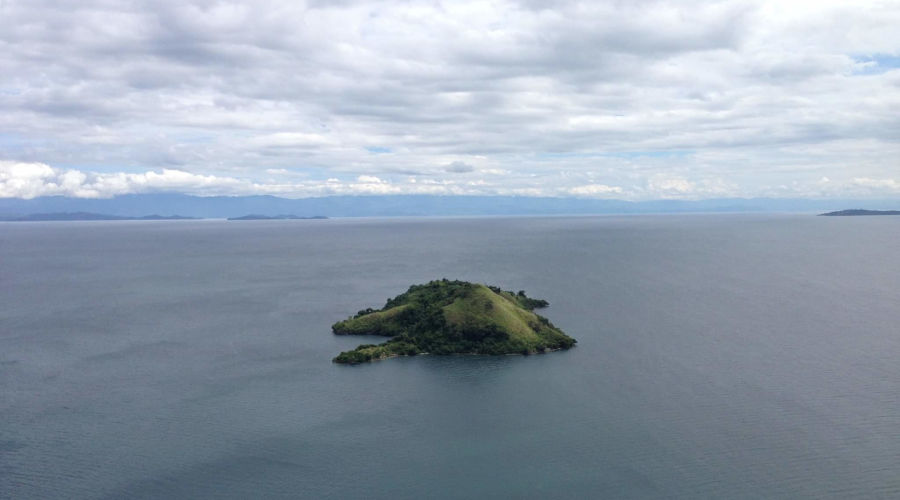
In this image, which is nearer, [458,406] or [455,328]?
[458,406]

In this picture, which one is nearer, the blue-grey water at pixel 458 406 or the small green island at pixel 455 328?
the blue-grey water at pixel 458 406

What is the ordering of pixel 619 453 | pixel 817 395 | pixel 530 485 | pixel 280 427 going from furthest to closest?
pixel 817 395 → pixel 280 427 → pixel 619 453 → pixel 530 485

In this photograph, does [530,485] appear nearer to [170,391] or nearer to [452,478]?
[452,478]

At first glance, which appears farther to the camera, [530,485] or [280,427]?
[280,427]

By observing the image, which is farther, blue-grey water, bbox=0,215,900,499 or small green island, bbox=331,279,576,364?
small green island, bbox=331,279,576,364

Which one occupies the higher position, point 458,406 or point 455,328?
point 455,328

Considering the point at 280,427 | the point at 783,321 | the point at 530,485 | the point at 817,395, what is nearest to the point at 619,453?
the point at 530,485

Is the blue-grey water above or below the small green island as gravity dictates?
below

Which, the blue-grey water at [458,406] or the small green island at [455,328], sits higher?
the small green island at [455,328]
